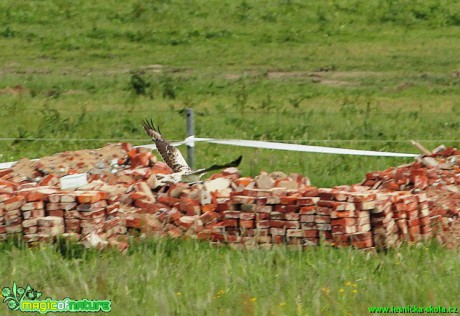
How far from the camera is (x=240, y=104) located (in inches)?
711

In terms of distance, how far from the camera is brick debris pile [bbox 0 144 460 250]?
8742 mm

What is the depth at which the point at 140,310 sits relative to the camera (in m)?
6.29

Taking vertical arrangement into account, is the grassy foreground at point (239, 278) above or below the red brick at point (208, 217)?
above

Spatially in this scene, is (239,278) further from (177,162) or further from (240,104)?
(240,104)

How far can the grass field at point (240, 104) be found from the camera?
687 centimetres

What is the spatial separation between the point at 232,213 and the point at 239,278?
6.73 ft

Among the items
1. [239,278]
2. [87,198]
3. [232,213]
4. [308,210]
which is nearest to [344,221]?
[308,210]

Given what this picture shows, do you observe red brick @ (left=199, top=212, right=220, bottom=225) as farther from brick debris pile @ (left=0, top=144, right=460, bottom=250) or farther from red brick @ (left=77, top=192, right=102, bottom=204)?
red brick @ (left=77, top=192, right=102, bottom=204)

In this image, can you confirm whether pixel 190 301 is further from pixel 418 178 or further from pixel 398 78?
pixel 398 78

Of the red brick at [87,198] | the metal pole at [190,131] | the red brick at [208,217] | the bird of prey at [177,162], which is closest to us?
the red brick at [87,198]

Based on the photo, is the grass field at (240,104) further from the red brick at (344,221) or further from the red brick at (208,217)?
the red brick at (208,217)

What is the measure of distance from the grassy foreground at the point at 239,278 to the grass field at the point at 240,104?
2cm

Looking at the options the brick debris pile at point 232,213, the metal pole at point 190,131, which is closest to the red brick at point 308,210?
the brick debris pile at point 232,213

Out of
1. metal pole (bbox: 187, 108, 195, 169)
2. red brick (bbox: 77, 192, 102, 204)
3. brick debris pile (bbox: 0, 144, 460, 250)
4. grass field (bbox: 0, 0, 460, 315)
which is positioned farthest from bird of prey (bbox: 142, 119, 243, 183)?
grass field (bbox: 0, 0, 460, 315)
